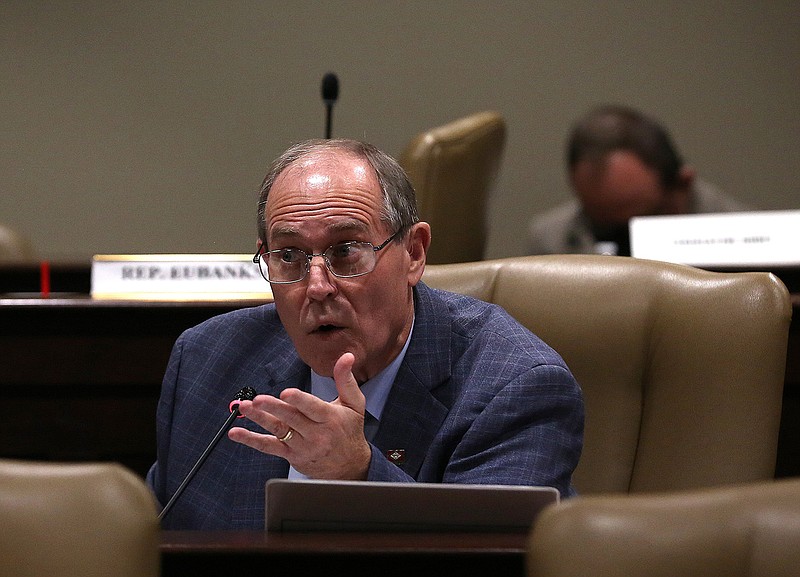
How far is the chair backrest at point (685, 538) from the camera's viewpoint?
0.62m

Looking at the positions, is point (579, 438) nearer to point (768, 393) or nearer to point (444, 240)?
point (768, 393)

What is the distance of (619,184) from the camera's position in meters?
4.54

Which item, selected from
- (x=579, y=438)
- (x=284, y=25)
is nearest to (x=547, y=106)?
(x=284, y=25)

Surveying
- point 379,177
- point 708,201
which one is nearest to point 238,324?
point 379,177

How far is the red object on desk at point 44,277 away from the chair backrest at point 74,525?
2.15 meters

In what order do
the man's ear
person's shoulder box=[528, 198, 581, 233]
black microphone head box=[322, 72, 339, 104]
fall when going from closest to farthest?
the man's ear < black microphone head box=[322, 72, 339, 104] < person's shoulder box=[528, 198, 581, 233]

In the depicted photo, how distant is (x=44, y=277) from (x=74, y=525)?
89.7 inches

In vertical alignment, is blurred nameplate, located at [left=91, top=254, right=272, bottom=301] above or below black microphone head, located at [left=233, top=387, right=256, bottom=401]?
below

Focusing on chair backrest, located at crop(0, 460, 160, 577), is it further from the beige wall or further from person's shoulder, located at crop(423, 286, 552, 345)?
the beige wall

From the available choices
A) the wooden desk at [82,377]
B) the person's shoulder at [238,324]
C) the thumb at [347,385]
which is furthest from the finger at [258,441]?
the wooden desk at [82,377]

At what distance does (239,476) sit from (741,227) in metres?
1.58

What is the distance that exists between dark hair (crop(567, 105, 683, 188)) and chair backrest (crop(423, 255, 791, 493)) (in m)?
2.83

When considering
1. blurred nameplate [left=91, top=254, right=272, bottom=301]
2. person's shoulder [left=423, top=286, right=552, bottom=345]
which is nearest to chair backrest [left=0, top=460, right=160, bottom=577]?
person's shoulder [left=423, top=286, right=552, bottom=345]

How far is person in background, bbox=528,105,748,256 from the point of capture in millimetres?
4543
